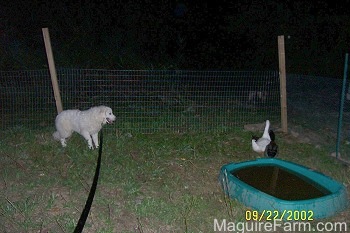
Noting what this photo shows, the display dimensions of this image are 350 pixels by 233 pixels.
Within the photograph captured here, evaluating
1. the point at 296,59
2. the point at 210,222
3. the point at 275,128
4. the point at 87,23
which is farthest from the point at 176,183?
the point at 296,59

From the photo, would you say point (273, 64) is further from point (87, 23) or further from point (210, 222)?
point (210, 222)

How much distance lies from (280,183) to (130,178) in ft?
6.81

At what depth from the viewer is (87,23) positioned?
1448 centimetres

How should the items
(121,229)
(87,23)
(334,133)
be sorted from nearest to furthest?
1. (121,229)
2. (334,133)
3. (87,23)

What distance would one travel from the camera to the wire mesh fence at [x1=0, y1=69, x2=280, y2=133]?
7.77 meters

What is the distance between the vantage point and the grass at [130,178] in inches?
173

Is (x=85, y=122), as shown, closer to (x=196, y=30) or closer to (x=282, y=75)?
(x=282, y=75)

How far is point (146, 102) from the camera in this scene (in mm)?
8641

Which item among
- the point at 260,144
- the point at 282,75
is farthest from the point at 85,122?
the point at 282,75

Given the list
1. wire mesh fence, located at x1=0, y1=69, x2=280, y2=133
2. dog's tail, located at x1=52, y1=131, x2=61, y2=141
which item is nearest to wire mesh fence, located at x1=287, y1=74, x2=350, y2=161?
wire mesh fence, located at x1=0, y1=69, x2=280, y2=133

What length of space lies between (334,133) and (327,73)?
7.68 meters

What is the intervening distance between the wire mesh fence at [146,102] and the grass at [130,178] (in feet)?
1.67

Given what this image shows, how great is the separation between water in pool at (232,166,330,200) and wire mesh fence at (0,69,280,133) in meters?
2.18

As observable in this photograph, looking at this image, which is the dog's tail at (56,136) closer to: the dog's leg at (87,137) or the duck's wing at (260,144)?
the dog's leg at (87,137)
